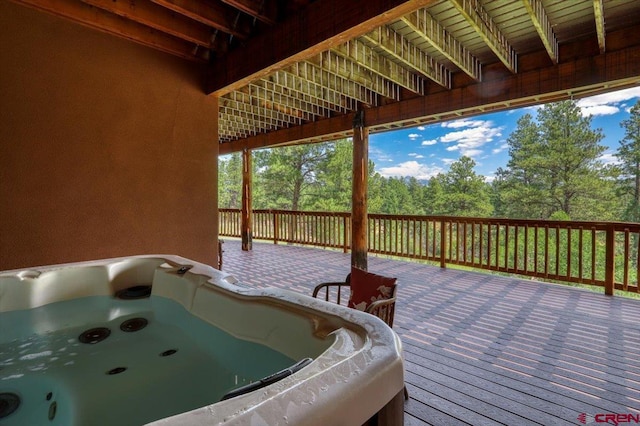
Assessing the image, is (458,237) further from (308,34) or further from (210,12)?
(210,12)

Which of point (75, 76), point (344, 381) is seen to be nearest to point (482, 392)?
point (344, 381)

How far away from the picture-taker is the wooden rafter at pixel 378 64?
320 centimetres

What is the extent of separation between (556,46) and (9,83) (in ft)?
16.4

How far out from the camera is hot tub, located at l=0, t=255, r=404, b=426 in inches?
31.8

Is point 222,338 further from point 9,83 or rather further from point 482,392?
point 9,83

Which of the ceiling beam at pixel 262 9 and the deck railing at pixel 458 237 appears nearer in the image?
the ceiling beam at pixel 262 9

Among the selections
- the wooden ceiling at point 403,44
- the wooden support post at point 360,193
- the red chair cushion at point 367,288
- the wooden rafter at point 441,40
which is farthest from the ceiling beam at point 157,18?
the red chair cushion at point 367,288

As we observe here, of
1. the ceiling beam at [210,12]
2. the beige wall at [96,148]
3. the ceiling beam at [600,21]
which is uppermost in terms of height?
the ceiling beam at [210,12]

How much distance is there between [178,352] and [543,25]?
3840mm

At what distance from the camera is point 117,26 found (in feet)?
9.54

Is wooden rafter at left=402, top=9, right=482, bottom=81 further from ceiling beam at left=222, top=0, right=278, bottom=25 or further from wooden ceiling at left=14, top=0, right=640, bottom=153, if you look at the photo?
ceiling beam at left=222, top=0, right=278, bottom=25

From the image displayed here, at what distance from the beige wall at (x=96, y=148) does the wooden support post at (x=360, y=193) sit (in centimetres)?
222

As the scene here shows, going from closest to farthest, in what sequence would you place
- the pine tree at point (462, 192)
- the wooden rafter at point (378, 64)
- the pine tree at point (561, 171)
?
the wooden rafter at point (378, 64)
the pine tree at point (561, 171)
the pine tree at point (462, 192)

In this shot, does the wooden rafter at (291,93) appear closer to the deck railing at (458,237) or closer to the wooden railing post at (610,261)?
the deck railing at (458,237)
